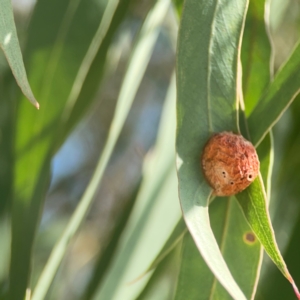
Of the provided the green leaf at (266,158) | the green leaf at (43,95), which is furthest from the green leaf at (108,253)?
the green leaf at (266,158)

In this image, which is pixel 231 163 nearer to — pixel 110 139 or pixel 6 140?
pixel 110 139

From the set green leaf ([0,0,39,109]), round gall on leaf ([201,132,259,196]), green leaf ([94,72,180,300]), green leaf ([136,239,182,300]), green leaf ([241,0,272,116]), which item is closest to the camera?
green leaf ([0,0,39,109])

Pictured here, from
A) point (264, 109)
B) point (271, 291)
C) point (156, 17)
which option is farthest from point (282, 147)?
point (264, 109)

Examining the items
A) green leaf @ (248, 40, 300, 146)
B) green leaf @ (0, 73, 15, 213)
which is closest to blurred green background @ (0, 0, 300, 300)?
green leaf @ (0, 73, 15, 213)

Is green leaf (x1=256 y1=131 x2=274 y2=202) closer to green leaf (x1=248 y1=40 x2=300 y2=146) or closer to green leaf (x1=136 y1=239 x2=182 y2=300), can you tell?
green leaf (x1=248 y1=40 x2=300 y2=146)

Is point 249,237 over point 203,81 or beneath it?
beneath

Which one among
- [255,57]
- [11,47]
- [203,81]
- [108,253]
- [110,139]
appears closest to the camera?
[11,47]

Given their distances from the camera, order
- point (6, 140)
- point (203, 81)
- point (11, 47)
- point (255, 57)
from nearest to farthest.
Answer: point (11, 47), point (203, 81), point (255, 57), point (6, 140)

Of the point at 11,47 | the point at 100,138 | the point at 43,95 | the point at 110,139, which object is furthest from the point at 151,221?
the point at 100,138
